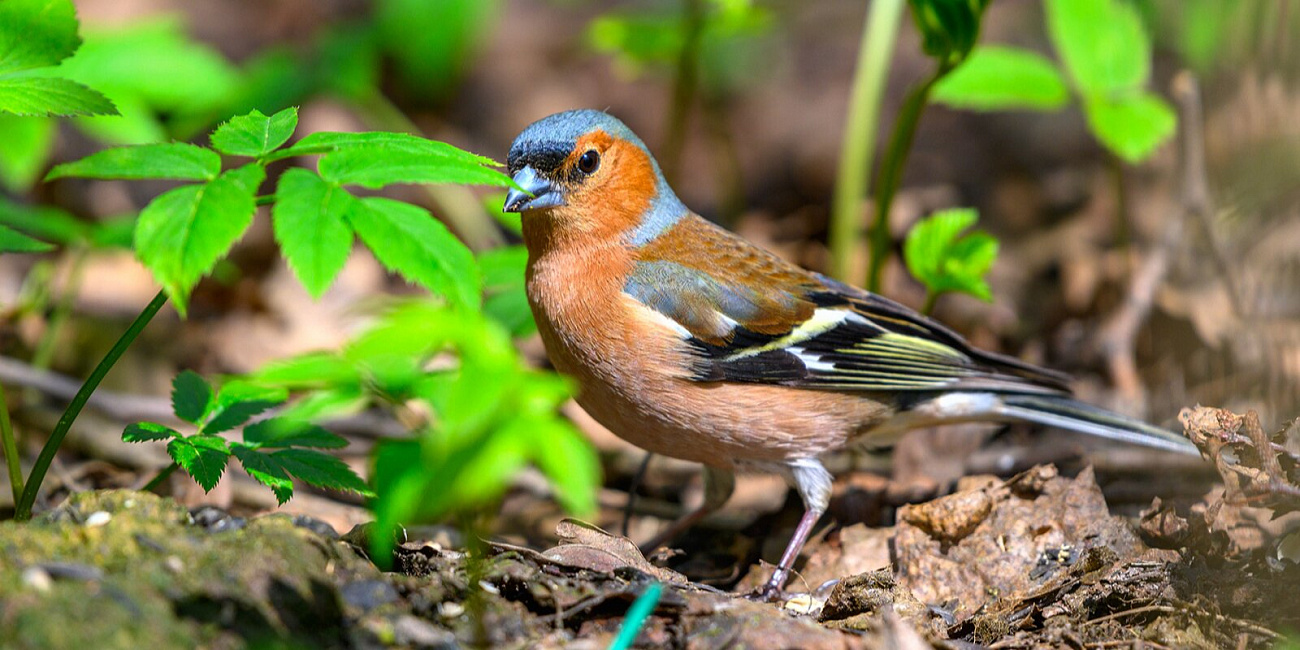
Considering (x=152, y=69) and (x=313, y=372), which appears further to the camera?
(x=152, y=69)

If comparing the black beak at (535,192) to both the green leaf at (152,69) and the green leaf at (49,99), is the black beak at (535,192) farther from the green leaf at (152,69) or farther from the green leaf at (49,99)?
the green leaf at (152,69)

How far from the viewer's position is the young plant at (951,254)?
463 centimetres

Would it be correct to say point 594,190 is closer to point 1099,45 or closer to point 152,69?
point 1099,45

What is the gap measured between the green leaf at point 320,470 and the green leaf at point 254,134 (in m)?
0.94

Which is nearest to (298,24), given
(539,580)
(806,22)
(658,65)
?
(658,65)

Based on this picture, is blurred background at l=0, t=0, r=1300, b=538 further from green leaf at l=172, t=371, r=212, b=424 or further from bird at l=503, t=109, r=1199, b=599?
green leaf at l=172, t=371, r=212, b=424

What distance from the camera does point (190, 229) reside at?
252cm

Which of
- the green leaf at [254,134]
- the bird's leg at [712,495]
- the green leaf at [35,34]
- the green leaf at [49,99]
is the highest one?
the green leaf at [35,34]

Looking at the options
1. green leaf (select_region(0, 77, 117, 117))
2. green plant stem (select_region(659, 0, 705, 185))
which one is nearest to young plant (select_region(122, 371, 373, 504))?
green leaf (select_region(0, 77, 117, 117))

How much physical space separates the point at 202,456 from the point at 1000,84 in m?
4.15

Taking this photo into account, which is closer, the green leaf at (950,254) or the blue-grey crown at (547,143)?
the blue-grey crown at (547,143)

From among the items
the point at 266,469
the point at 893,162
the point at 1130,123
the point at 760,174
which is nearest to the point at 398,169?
the point at 266,469

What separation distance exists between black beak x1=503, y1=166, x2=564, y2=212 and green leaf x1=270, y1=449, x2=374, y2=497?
121 cm

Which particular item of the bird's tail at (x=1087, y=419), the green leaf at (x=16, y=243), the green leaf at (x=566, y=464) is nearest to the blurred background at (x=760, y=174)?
the bird's tail at (x=1087, y=419)
